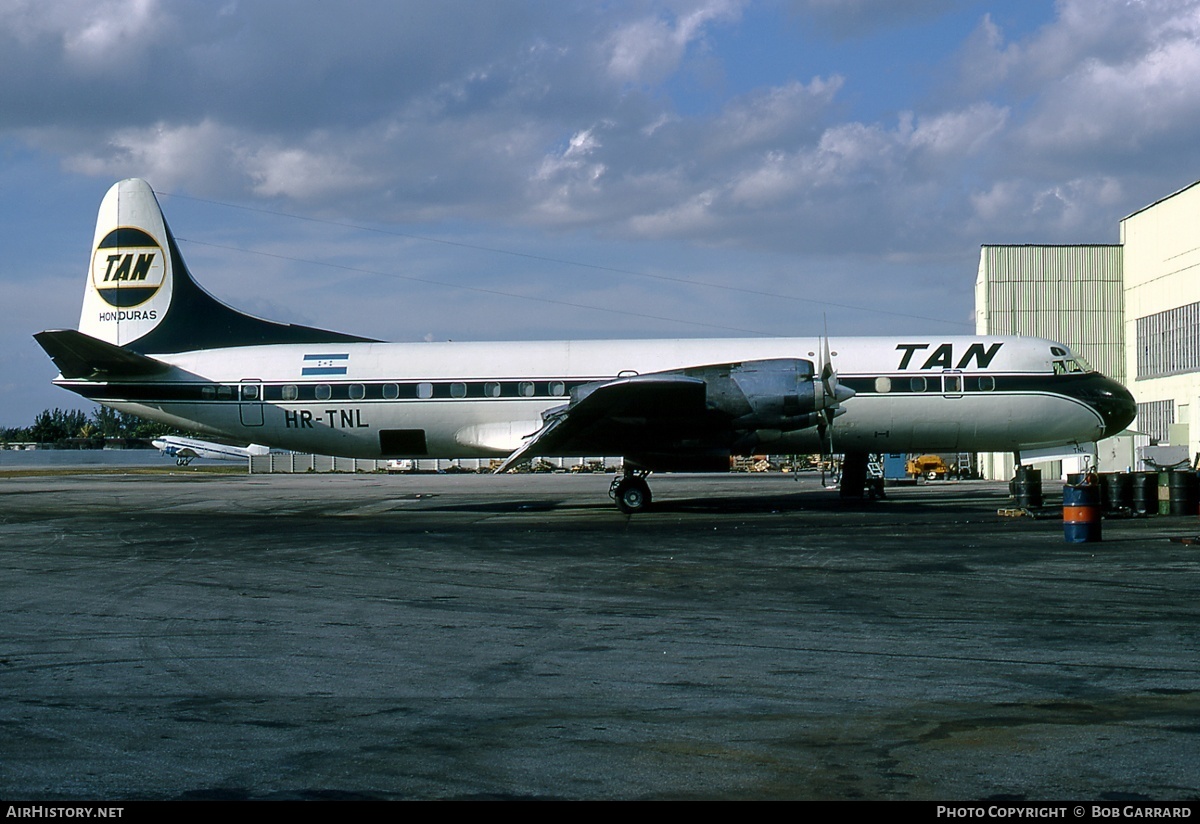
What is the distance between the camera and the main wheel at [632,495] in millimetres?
24031

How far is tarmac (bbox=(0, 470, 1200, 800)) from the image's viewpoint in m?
5.32

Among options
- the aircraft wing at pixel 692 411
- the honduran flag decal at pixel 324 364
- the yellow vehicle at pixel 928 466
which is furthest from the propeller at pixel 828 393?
the yellow vehicle at pixel 928 466

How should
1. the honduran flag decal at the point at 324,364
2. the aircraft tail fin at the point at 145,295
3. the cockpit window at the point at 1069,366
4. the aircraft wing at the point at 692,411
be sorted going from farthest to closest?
the aircraft tail fin at the point at 145,295, the honduran flag decal at the point at 324,364, the cockpit window at the point at 1069,366, the aircraft wing at the point at 692,411

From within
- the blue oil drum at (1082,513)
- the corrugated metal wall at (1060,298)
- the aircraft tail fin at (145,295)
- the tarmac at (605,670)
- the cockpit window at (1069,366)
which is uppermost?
the corrugated metal wall at (1060,298)

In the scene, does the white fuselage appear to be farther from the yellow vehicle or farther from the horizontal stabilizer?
the yellow vehicle

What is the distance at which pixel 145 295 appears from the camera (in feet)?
86.7

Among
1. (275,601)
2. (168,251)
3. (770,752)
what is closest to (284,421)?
(168,251)

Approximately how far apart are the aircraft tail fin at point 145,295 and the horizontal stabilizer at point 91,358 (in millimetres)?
1754

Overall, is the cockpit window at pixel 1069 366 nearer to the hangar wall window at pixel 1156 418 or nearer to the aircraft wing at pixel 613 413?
the aircraft wing at pixel 613 413

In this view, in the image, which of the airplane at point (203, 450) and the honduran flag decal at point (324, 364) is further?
the airplane at point (203, 450)

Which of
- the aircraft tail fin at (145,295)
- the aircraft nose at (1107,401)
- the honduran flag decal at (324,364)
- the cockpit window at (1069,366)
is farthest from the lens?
the aircraft tail fin at (145,295)

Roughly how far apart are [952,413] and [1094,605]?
45.8 feet

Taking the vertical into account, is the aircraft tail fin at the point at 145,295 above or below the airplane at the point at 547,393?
above

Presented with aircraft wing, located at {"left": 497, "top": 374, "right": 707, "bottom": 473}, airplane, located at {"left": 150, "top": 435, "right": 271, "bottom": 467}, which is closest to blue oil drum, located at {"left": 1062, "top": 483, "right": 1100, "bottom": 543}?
aircraft wing, located at {"left": 497, "top": 374, "right": 707, "bottom": 473}
